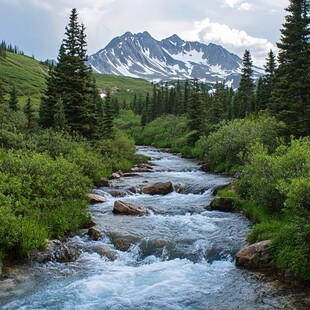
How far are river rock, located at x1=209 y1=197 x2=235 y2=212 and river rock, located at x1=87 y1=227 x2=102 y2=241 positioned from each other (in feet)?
22.6

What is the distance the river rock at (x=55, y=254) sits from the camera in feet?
40.3

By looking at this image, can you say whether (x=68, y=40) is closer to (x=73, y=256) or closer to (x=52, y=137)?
(x=52, y=137)

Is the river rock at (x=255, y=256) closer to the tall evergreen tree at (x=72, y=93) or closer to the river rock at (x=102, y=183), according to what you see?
the river rock at (x=102, y=183)

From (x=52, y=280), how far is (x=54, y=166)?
729 centimetres

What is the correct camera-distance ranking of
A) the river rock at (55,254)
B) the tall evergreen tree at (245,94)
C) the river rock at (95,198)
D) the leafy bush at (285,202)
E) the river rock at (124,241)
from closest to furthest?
the leafy bush at (285,202)
the river rock at (55,254)
the river rock at (124,241)
the river rock at (95,198)
the tall evergreen tree at (245,94)

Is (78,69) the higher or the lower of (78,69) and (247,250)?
the higher

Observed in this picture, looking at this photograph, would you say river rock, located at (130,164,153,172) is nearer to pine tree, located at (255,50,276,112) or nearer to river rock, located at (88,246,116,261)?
river rock, located at (88,246,116,261)

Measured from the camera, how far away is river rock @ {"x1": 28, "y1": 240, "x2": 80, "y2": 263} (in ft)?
40.3

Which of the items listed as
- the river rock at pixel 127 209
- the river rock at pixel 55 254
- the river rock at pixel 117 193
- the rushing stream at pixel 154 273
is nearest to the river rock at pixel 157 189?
the river rock at pixel 117 193

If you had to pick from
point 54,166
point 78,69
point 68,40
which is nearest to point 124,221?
point 54,166

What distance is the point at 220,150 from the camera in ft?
107

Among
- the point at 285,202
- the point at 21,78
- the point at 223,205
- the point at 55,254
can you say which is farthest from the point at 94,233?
the point at 21,78

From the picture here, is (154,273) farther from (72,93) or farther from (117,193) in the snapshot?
(72,93)

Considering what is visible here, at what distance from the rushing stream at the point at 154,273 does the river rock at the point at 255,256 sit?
1.13ft
